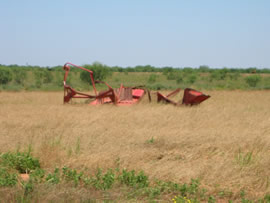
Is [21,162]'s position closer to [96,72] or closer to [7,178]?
[7,178]

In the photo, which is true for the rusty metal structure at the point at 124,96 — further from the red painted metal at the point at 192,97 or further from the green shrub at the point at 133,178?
the green shrub at the point at 133,178

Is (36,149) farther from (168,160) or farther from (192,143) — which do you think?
(192,143)

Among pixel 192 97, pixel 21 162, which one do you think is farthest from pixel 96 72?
pixel 21 162

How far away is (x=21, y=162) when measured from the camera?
5203 mm

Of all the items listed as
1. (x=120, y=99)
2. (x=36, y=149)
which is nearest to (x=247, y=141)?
(x=36, y=149)

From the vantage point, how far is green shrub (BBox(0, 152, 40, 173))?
5.17 meters

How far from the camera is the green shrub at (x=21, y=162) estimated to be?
5.17m

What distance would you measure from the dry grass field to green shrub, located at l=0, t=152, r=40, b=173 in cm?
14

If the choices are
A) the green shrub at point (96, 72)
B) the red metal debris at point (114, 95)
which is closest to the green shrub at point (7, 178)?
the red metal debris at point (114, 95)

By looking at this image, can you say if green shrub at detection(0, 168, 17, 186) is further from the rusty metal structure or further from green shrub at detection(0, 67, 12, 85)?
green shrub at detection(0, 67, 12, 85)

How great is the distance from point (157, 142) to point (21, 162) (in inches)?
101

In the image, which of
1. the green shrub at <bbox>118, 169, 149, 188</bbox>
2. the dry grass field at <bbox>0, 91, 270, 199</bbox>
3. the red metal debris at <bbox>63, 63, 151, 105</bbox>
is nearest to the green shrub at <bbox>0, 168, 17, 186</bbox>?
the dry grass field at <bbox>0, 91, 270, 199</bbox>

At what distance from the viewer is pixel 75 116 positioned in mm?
9508

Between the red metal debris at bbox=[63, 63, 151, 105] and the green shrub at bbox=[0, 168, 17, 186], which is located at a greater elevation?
the red metal debris at bbox=[63, 63, 151, 105]
